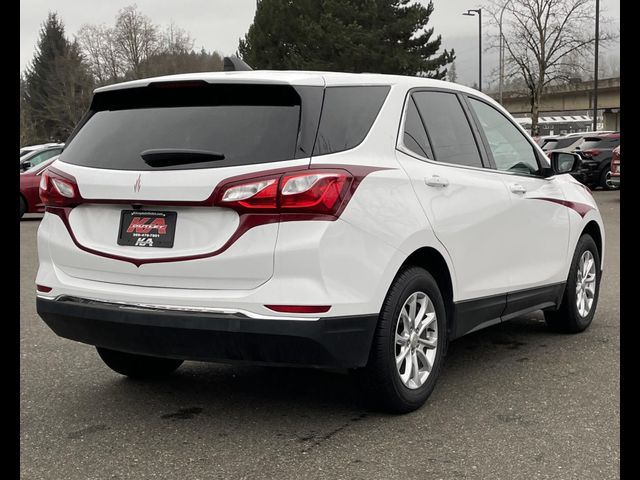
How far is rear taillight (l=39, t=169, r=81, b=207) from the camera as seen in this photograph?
4152 millimetres

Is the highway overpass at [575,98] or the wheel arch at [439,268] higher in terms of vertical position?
the highway overpass at [575,98]

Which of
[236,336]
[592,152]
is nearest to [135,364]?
[236,336]

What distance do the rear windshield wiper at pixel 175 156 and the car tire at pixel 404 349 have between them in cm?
108

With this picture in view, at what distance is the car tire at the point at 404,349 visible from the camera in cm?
406

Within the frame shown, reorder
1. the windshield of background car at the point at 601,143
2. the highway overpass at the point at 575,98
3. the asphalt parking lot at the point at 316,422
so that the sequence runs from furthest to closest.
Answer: the highway overpass at the point at 575,98 → the windshield of background car at the point at 601,143 → the asphalt parking lot at the point at 316,422

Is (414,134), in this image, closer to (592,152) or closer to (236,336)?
(236,336)

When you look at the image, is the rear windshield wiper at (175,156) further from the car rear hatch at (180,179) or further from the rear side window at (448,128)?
the rear side window at (448,128)

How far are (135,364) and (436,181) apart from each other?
82.0 inches

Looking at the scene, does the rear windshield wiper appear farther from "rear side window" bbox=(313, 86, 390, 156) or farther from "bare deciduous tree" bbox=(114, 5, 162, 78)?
"bare deciduous tree" bbox=(114, 5, 162, 78)

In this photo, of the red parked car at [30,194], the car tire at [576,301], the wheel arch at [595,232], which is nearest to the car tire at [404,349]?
the car tire at [576,301]

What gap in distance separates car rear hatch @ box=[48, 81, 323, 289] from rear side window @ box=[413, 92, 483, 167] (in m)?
0.94

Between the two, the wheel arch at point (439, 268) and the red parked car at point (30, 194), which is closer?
the wheel arch at point (439, 268)

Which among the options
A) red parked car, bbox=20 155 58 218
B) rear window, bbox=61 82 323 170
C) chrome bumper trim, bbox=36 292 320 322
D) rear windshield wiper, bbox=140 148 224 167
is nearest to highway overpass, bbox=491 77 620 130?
red parked car, bbox=20 155 58 218
